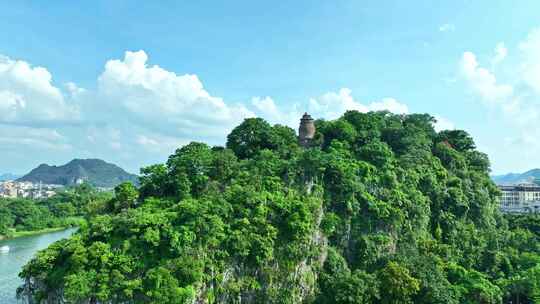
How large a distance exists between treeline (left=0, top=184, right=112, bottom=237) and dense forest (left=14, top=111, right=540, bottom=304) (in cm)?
3427

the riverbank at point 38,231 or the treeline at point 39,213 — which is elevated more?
the treeline at point 39,213

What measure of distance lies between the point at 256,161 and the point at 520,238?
959 inches

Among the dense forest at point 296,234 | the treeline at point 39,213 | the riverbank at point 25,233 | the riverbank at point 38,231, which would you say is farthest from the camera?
the treeline at point 39,213

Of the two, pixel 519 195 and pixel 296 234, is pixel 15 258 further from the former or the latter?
pixel 519 195

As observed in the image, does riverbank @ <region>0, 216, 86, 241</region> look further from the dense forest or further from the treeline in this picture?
the dense forest

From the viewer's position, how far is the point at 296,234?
2345 cm

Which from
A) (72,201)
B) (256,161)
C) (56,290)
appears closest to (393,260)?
(256,161)

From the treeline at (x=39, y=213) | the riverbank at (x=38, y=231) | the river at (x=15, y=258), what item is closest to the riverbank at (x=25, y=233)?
the riverbank at (x=38, y=231)

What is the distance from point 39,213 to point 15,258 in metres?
27.5

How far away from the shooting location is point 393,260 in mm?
26266

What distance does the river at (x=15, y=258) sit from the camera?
32.8 metres

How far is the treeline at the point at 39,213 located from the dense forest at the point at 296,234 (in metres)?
34.3

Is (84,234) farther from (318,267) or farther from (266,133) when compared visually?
(266,133)

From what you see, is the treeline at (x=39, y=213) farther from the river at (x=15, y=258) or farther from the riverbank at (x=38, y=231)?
the river at (x=15, y=258)
